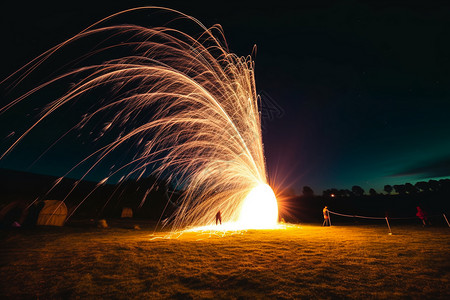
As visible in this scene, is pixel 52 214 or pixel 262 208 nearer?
pixel 52 214

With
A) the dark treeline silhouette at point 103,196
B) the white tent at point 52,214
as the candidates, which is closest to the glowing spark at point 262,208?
the dark treeline silhouette at point 103,196

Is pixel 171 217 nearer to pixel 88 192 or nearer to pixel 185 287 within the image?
pixel 88 192

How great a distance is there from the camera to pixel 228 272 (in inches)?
228

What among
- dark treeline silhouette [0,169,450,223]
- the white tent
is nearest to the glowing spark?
dark treeline silhouette [0,169,450,223]

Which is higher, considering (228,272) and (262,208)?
(262,208)

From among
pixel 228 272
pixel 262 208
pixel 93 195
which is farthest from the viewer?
pixel 93 195

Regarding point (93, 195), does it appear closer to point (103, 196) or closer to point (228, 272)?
point (103, 196)

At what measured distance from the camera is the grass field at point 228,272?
4.48 meters

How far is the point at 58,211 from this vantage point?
17.2 m

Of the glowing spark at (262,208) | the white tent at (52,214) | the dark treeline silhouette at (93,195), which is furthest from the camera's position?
the dark treeline silhouette at (93,195)

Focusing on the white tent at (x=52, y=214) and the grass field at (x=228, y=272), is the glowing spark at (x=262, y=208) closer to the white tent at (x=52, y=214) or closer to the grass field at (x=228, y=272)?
the grass field at (x=228, y=272)

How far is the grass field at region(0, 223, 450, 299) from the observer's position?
14.7 feet

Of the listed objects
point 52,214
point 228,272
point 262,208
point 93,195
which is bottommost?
point 228,272

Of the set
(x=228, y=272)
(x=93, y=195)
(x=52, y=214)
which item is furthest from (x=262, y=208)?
(x=93, y=195)
